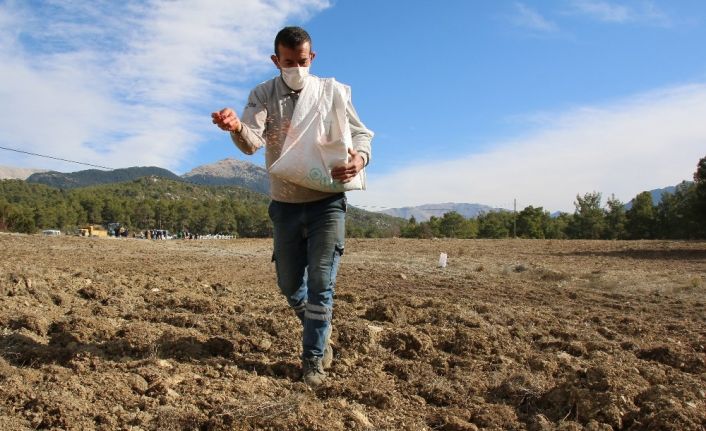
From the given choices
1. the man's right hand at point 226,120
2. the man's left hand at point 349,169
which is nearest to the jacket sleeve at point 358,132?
the man's left hand at point 349,169

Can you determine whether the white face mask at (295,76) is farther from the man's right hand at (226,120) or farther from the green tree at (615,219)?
the green tree at (615,219)

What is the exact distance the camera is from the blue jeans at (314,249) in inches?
128

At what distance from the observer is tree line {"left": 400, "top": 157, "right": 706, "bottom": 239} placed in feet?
204

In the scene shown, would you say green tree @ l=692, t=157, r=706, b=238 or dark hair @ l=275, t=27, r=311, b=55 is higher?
green tree @ l=692, t=157, r=706, b=238

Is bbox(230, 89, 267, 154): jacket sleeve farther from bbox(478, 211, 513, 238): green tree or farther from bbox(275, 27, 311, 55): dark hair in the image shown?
bbox(478, 211, 513, 238): green tree

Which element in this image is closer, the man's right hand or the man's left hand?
the man's right hand

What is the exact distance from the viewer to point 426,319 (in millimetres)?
5164

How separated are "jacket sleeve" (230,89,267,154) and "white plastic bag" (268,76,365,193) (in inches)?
6.4

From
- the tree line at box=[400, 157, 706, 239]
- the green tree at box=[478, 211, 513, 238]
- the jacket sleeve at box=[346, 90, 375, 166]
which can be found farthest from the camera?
the green tree at box=[478, 211, 513, 238]

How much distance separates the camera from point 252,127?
10.6 feet

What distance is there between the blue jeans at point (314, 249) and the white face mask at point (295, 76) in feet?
2.29

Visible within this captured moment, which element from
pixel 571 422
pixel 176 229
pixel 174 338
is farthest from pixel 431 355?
pixel 176 229

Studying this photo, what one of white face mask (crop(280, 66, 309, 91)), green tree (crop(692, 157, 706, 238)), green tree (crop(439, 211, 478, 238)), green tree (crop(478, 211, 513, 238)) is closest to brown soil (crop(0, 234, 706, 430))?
white face mask (crop(280, 66, 309, 91))

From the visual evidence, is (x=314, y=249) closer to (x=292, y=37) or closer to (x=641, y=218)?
(x=292, y=37)
